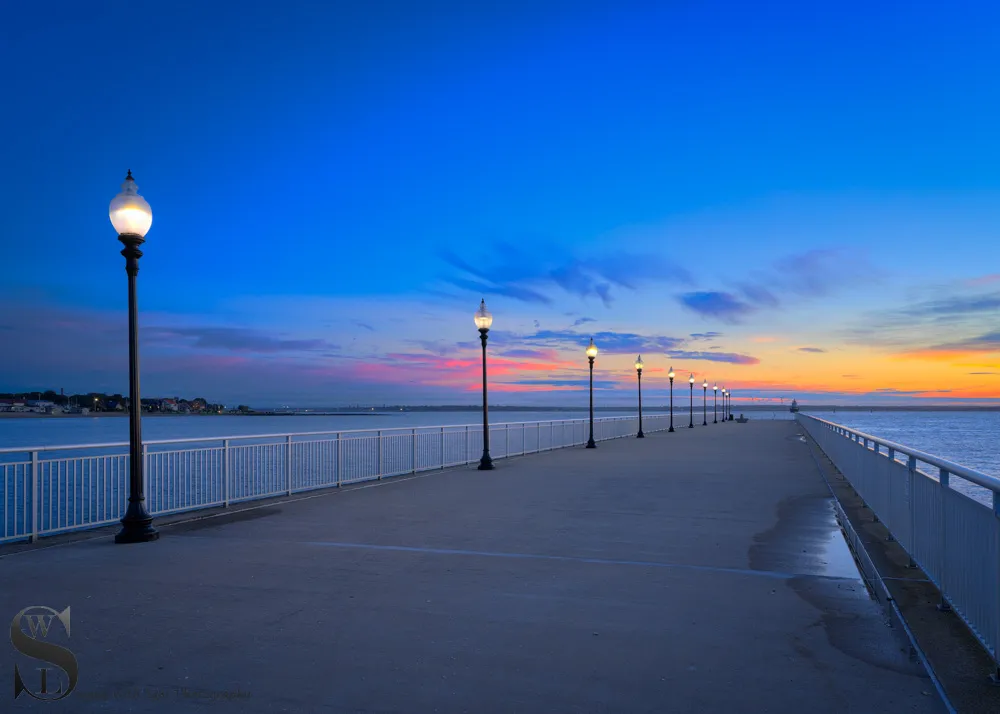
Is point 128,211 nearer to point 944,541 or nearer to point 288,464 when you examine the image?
point 288,464

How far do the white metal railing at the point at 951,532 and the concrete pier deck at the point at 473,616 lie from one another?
0.57m

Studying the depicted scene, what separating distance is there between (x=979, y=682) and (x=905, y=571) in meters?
2.97

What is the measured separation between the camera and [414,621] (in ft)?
18.1

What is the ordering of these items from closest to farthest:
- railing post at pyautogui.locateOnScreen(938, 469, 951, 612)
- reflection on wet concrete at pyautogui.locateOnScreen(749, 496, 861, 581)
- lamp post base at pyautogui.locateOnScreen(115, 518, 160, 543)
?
1. railing post at pyautogui.locateOnScreen(938, 469, 951, 612)
2. reflection on wet concrete at pyautogui.locateOnScreen(749, 496, 861, 581)
3. lamp post base at pyautogui.locateOnScreen(115, 518, 160, 543)

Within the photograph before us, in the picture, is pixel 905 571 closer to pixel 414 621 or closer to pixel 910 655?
pixel 910 655

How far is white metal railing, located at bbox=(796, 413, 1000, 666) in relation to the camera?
450cm

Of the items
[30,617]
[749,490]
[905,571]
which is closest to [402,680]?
[30,617]

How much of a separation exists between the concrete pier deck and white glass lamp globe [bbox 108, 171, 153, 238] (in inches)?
155

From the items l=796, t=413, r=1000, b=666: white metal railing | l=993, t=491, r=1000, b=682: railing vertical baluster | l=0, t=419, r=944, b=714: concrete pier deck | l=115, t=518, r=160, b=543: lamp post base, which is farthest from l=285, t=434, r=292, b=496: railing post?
l=993, t=491, r=1000, b=682: railing vertical baluster

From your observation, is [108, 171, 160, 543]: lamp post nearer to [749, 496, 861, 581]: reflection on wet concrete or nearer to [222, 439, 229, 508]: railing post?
[222, 439, 229, 508]: railing post

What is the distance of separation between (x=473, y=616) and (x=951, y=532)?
370cm

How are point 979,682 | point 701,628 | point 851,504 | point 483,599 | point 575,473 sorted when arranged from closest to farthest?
point 979,682, point 701,628, point 483,599, point 851,504, point 575,473

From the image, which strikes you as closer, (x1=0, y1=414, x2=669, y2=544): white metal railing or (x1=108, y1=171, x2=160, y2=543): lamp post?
(x1=108, y1=171, x2=160, y2=543): lamp post

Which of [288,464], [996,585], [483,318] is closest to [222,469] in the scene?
[288,464]
